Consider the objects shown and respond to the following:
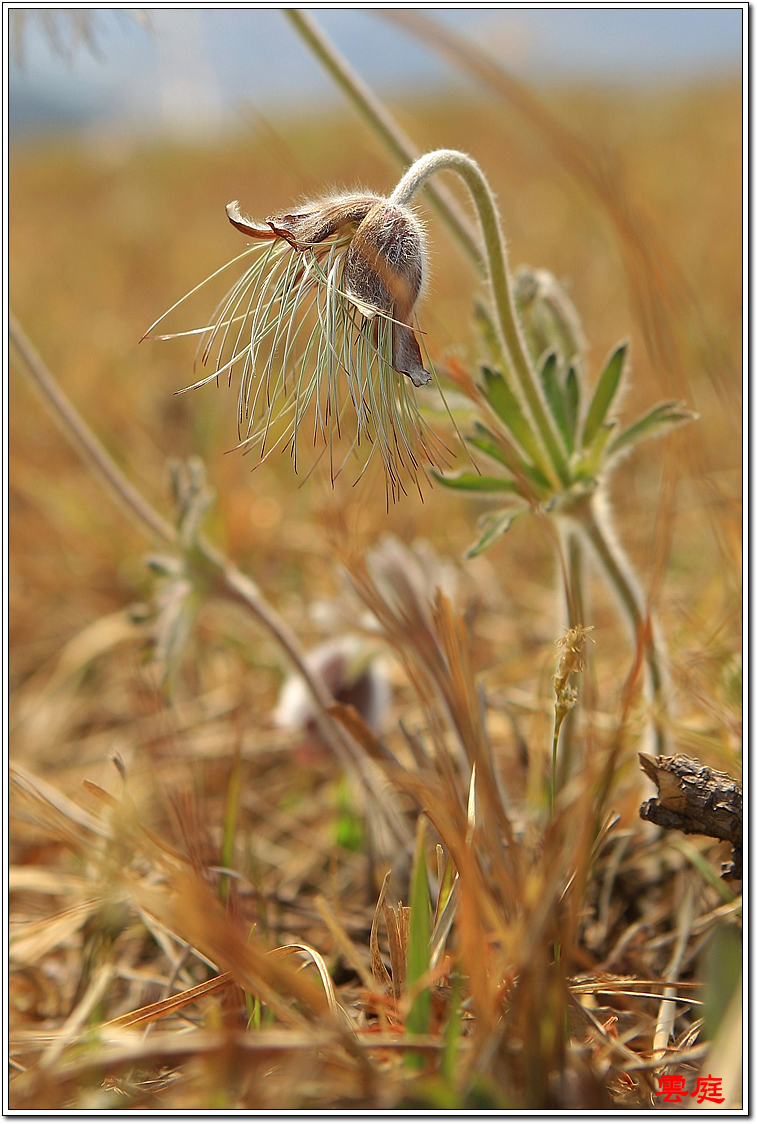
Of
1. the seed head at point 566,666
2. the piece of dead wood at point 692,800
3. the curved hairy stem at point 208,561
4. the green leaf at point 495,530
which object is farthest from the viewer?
the curved hairy stem at point 208,561

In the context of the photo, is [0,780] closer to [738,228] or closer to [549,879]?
[549,879]

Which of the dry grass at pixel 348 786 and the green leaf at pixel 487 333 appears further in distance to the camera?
the green leaf at pixel 487 333

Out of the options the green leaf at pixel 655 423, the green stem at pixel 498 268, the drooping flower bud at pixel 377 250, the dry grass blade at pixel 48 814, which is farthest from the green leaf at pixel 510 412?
the dry grass blade at pixel 48 814

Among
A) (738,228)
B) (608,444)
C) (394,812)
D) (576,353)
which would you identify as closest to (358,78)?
(576,353)

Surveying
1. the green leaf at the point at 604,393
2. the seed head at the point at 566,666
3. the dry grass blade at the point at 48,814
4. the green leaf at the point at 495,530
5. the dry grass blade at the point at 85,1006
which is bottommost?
the dry grass blade at the point at 85,1006

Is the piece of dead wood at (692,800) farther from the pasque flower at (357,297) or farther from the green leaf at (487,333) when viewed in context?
the green leaf at (487,333)

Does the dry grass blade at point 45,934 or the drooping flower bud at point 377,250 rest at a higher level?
the drooping flower bud at point 377,250

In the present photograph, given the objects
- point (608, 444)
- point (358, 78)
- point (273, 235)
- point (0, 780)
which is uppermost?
point (358, 78)
